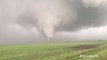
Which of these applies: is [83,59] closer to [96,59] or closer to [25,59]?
[96,59]

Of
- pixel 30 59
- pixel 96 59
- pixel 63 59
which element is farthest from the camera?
pixel 30 59

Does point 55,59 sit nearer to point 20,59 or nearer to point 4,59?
point 20,59

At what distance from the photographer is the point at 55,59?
50.0 meters

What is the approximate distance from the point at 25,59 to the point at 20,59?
1.52m

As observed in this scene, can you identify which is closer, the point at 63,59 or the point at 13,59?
the point at 63,59

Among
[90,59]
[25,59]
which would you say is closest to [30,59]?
[25,59]

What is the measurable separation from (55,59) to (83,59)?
26.5 feet

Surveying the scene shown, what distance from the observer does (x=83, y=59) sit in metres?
46.0

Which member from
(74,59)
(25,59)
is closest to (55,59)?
(74,59)

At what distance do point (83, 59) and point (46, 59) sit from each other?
35.5 ft

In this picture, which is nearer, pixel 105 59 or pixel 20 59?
pixel 105 59

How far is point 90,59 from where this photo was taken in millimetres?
45438

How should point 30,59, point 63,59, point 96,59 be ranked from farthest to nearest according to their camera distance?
point 30,59
point 63,59
point 96,59

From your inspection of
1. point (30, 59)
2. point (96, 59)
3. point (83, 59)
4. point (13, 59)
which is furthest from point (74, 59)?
point (13, 59)
